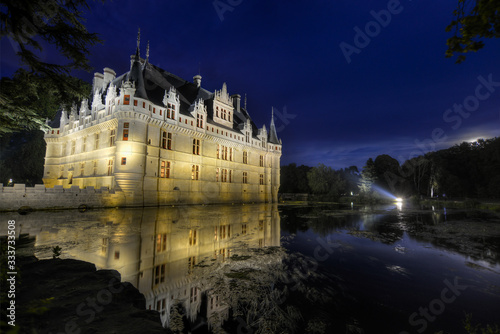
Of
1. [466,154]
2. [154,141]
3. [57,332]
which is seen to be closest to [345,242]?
[57,332]

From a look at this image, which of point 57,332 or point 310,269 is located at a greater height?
point 57,332

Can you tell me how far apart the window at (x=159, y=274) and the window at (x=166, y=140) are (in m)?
22.2

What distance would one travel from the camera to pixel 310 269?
5.68 metres

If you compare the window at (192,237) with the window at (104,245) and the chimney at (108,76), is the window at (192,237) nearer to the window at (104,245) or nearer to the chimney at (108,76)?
the window at (104,245)

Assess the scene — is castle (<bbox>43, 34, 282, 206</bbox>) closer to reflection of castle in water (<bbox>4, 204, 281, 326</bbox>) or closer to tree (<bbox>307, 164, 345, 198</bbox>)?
reflection of castle in water (<bbox>4, 204, 281, 326</bbox>)

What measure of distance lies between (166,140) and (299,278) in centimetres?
2421

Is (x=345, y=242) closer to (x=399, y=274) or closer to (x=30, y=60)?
(x=399, y=274)

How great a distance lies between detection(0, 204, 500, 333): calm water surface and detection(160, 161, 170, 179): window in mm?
16395

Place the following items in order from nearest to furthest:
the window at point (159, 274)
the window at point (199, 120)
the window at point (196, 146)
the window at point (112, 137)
Answer: the window at point (159, 274) → the window at point (112, 137) → the window at point (196, 146) → the window at point (199, 120)

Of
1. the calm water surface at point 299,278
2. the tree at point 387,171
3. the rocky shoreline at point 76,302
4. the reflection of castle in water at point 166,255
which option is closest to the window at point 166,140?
the reflection of castle in water at point 166,255

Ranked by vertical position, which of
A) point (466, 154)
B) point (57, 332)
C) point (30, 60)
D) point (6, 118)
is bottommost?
point (57, 332)

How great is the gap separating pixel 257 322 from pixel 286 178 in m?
64.8

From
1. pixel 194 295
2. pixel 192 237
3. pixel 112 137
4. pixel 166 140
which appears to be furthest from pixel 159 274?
pixel 112 137

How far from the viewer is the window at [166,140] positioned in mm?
25650
